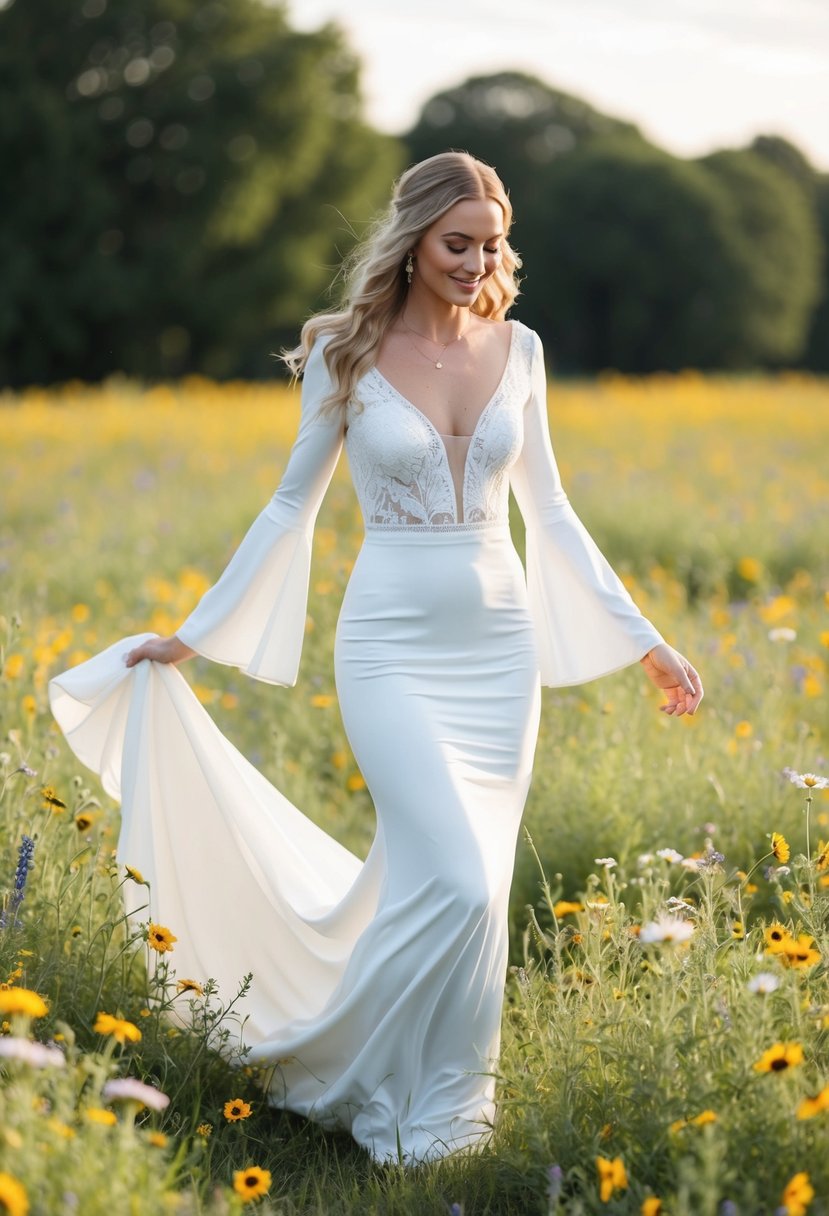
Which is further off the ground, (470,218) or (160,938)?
(470,218)

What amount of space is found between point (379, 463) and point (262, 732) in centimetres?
237

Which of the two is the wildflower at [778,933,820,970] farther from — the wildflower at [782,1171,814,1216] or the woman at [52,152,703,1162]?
the woman at [52,152,703,1162]

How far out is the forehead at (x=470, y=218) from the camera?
341cm

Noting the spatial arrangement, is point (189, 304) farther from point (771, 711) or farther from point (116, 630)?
point (771, 711)

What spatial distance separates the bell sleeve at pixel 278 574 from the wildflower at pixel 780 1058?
1794 mm

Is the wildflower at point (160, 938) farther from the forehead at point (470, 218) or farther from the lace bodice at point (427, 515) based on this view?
the forehead at point (470, 218)

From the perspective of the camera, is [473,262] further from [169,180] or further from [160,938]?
[169,180]

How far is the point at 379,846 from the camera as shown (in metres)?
3.27

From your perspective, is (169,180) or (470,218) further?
(169,180)

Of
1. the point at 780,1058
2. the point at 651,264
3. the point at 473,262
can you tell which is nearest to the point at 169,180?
the point at 651,264

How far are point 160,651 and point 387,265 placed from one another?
3.84 ft

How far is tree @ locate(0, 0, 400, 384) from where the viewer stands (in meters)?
30.3

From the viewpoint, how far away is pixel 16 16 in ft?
101

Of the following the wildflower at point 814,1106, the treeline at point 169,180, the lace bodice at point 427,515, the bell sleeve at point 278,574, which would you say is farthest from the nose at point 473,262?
Result: the treeline at point 169,180
